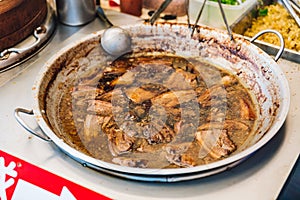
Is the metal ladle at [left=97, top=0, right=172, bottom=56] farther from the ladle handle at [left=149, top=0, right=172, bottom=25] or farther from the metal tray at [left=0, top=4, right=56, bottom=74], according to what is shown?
the metal tray at [left=0, top=4, right=56, bottom=74]

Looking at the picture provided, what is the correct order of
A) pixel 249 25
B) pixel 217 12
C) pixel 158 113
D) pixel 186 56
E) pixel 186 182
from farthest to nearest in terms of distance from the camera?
pixel 249 25
pixel 217 12
pixel 186 56
pixel 158 113
pixel 186 182

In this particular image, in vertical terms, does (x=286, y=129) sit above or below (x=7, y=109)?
above

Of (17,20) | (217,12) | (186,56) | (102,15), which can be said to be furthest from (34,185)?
(217,12)

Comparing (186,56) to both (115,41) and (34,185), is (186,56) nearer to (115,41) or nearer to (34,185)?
(115,41)

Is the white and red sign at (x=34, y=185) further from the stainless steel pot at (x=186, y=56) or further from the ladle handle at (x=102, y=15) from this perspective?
the ladle handle at (x=102, y=15)

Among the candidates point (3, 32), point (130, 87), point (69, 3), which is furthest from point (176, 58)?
point (3, 32)

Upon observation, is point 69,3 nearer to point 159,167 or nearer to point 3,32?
point 3,32
